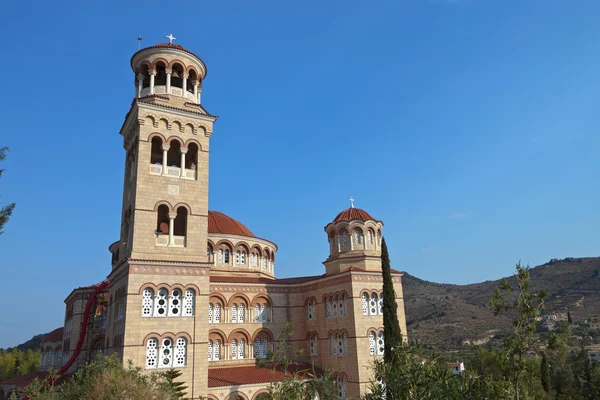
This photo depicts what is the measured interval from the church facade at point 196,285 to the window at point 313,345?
73 millimetres

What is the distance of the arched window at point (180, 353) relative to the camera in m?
19.5

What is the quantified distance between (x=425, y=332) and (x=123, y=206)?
66.4 meters

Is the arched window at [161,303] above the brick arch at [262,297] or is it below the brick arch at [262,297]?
below

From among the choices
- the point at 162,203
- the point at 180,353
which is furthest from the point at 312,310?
the point at 162,203

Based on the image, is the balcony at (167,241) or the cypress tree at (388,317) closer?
the balcony at (167,241)

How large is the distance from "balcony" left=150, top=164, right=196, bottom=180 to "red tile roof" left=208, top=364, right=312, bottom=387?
1076 cm

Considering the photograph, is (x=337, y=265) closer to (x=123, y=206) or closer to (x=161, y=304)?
(x=161, y=304)

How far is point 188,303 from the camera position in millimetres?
20453

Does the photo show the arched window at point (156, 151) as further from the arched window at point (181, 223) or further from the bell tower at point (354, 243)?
the bell tower at point (354, 243)

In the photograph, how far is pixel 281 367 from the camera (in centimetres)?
2625

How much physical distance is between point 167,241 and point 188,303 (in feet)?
10.5

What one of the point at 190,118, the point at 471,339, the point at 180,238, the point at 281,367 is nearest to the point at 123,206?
the point at 180,238

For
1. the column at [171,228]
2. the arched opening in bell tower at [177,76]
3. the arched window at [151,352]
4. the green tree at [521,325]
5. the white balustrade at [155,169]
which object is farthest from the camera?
the arched opening in bell tower at [177,76]

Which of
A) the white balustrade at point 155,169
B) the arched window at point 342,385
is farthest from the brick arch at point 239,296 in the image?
the white balustrade at point 155,169
